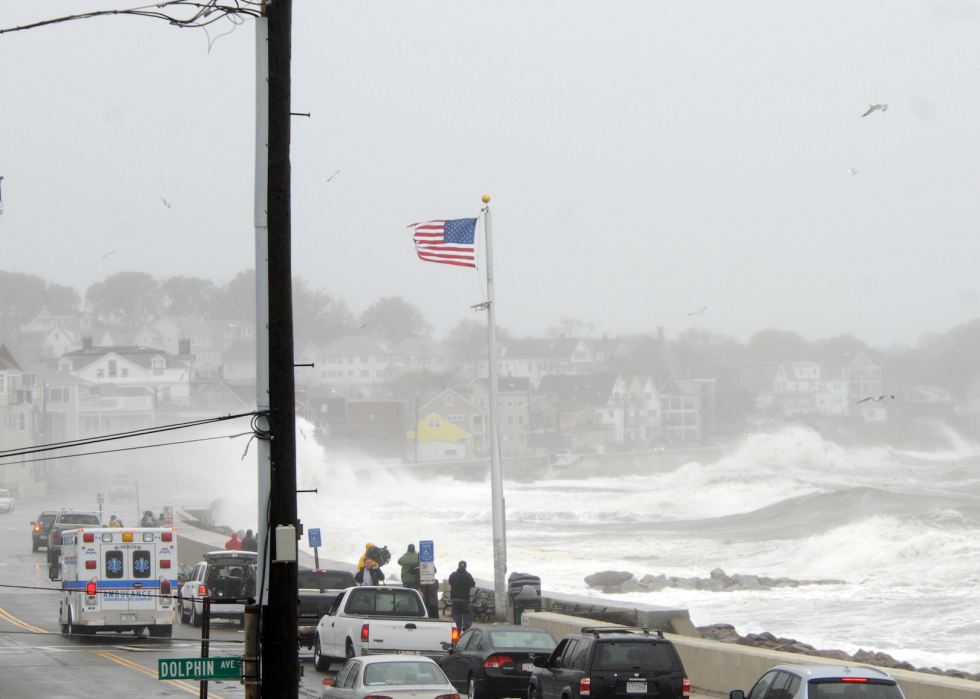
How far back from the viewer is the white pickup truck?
17438mm

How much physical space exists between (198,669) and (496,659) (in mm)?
7130

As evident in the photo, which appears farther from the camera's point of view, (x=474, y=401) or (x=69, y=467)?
(x=474, y=401)

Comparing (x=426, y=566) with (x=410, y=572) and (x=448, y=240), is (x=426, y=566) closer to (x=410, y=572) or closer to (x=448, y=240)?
(x=410, y=572)

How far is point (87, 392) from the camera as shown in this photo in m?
112

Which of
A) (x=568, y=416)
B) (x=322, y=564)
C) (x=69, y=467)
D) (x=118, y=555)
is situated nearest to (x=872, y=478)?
(x=568, y=416)

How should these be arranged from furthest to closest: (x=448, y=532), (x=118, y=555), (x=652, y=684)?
(x=448, y=532)
(x=118, y=555)
(x=652, y=684)

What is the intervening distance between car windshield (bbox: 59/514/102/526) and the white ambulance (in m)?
20.6

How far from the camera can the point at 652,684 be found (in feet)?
42.2

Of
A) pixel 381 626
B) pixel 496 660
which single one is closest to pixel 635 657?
pixel 496 660

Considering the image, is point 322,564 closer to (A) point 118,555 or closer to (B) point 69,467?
(A) point 118,555

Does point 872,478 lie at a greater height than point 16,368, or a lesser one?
lesser

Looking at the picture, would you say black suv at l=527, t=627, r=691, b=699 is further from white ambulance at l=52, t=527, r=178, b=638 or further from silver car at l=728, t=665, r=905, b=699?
white ambulance at l=52, t=527, r=178, b=638

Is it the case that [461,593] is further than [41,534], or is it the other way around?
[41,534]

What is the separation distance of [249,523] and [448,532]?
1329 cm
